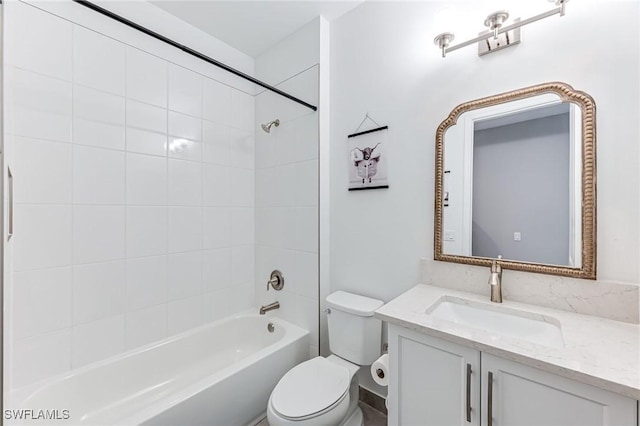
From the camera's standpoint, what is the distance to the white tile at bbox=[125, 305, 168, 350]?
164cm

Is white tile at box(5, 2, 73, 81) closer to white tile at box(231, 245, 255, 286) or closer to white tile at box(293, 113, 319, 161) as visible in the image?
white tile at box(293, 113, 319, 161)

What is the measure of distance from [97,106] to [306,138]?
1.24 meters

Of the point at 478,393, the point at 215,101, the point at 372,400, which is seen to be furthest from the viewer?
the point at 215,101

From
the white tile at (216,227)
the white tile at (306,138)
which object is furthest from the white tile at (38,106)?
the white tile at (306,138)

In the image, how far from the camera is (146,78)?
1.70 m

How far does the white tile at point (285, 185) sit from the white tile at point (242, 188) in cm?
28

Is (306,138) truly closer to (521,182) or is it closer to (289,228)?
(289,228)

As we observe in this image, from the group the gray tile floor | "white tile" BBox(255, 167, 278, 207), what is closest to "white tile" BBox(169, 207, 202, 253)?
"white tile" BBox(255, 167, 278, 207)

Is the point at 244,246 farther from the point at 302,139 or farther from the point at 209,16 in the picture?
the point at 209,16

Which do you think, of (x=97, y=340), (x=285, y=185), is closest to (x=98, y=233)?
(x=97, y=340)

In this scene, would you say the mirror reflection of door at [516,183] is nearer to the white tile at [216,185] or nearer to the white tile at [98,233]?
the white tile at [216,185]

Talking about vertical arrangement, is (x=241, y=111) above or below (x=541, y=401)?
above

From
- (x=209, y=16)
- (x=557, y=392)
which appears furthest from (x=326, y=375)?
(x=209, y=16)

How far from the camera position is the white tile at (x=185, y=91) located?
1.83 meters
